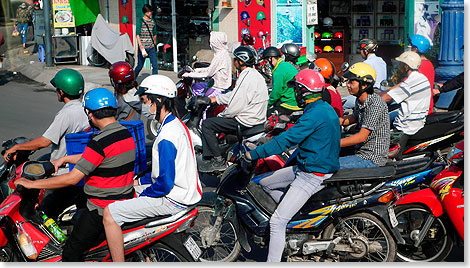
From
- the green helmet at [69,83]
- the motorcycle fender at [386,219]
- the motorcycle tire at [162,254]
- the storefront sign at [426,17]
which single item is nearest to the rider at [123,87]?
the green helmet at [69,83]

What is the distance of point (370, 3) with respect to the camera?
15.5m

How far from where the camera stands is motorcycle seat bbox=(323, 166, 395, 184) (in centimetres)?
519

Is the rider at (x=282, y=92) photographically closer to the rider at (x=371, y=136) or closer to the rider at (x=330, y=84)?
the rider at (x=330, y=84)

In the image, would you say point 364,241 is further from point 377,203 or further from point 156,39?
point 156,39

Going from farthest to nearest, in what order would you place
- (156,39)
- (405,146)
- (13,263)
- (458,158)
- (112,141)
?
1. (156,39)
2. (405,146)
3. (458,158)
4. (13,263)
5. (112,141)

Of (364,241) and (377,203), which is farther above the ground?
(377,203)

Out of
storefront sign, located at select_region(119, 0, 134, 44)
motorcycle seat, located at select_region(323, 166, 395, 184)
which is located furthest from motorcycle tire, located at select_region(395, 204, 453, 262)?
storefront sign, located at select_region(119, 0, 134, 44)

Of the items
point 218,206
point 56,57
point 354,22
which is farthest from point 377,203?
point 56,57

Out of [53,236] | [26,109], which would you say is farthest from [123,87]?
[26,109]

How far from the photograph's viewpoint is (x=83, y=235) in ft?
15.3

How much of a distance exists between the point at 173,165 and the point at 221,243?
4.22 feet

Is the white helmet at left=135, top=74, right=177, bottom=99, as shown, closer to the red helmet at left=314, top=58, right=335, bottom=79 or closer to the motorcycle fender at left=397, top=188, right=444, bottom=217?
the motorcycle fender at left=397, top=188, right=444, bottom=217

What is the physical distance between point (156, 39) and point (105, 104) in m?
12.7

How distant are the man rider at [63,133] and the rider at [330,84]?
277 cm
